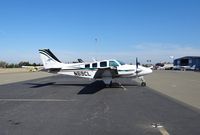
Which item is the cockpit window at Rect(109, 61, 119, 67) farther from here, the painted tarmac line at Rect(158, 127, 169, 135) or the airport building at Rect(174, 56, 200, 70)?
the airport building at Rect(174, 56, 200, 70)

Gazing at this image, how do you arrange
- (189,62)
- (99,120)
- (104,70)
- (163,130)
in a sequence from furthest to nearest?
(189,62), (104,70), (99,120), (163,130)

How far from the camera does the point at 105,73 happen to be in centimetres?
2488

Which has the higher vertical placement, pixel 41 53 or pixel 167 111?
pixel 41 53

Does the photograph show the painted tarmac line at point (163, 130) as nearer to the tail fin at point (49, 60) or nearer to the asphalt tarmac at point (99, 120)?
the asphalt tarmac at point (99, 120)

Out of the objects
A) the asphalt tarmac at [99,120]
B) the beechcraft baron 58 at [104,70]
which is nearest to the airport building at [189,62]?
the beechcraft baron 58 at [104,70]

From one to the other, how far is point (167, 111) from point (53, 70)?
1685cm

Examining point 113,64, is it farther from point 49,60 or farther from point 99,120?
point 99,120

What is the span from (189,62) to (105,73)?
94.2m

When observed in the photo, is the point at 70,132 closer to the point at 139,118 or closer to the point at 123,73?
the point at 139,118

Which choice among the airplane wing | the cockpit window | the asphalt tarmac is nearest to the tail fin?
the airplane wing

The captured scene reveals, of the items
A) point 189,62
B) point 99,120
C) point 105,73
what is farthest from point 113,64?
point 189,62

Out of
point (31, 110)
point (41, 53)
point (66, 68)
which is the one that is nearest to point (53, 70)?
point (66, 68)

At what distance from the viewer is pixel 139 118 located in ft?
34.0

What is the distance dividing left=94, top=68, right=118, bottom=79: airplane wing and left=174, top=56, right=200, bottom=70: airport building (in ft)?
254
